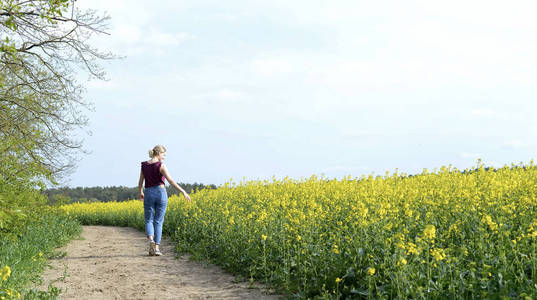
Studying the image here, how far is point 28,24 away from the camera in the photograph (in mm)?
11539

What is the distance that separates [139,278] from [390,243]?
502 cm

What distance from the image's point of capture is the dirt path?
281 inches

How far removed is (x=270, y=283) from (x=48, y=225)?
10.4 metres

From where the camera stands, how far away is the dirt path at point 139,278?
7.14 meters

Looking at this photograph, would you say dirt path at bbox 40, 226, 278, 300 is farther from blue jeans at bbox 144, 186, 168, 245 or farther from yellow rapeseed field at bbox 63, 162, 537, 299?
blue jeans at bbox 144, 186, 168, 245

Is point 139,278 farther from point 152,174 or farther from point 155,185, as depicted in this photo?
point 152,174

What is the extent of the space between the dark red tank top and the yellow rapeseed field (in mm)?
1814

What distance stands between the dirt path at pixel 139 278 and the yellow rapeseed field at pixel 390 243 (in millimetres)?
474

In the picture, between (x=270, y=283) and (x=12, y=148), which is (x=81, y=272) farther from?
(x=12, y=148)

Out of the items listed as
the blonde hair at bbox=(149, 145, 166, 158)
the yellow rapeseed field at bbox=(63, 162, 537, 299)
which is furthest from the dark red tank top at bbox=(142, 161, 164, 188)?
the yellow rapeseed field at bbox=(63, 162, 537, 299)

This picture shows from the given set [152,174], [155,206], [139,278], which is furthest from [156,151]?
[139,278]

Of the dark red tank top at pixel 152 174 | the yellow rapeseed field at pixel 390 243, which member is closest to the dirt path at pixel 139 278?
the yellow rapeseed field at pixel 390 243

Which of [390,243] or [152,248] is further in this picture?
[152,248]

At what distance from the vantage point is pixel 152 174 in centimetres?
1040
